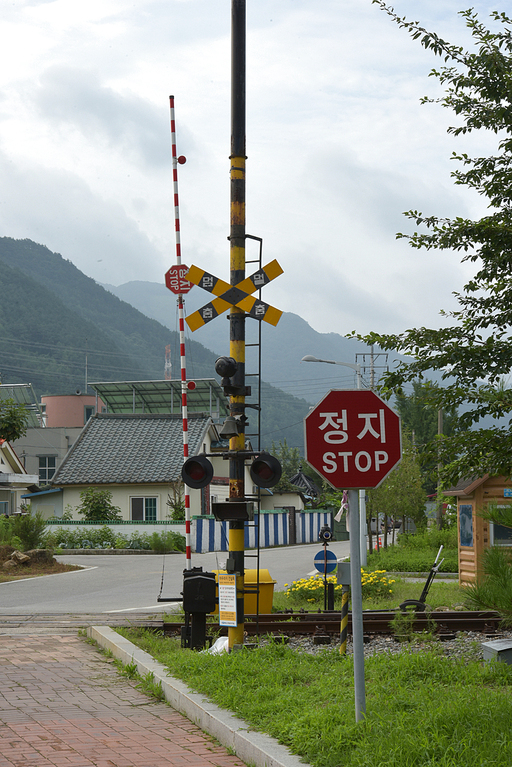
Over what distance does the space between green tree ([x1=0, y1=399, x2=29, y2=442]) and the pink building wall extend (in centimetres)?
4967

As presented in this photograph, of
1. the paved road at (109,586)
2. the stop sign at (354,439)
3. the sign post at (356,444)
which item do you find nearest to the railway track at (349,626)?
the paved road at (109,586)

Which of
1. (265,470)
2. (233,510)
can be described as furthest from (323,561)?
(265,470)

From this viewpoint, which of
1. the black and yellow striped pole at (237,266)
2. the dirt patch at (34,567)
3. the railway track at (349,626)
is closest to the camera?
the black and yellow striped pole at (237,266)

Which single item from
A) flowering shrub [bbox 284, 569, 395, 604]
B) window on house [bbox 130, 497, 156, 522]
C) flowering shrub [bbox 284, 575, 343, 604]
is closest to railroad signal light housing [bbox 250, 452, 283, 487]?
flowering shrub [bbox 284, 569, 395, 604]

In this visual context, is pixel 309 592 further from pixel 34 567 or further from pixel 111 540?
pixel 111 540

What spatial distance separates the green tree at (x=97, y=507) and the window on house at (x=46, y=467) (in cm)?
1940

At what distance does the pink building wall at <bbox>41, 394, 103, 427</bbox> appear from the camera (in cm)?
7050

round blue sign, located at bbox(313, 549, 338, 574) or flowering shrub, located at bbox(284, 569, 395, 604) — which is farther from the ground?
round blue sign, located at bbox(313, 549, 338, 574)

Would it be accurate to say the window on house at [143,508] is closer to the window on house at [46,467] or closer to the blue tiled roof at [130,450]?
the blue tiled roof at [130,450]

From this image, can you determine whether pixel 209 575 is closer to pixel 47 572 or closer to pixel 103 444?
pixel 47 572

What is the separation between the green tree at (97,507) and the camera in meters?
37.5

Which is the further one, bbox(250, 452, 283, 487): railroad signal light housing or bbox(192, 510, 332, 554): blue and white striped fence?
bbox(192, 510, 332, 554): blue and white striped fence

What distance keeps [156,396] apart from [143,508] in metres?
20.9

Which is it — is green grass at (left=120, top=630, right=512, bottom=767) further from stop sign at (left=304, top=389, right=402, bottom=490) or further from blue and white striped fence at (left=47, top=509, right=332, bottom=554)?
blue and white striped fence at (left=47, top=509, right=332, bottom=554)
